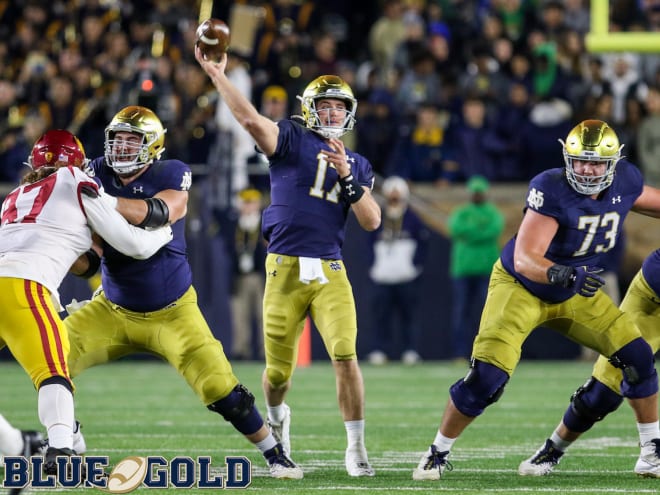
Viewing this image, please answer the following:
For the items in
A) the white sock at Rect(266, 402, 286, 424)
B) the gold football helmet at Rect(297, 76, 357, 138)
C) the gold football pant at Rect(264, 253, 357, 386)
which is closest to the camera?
the gold football pant at Rect(264, 253, 357, 386)

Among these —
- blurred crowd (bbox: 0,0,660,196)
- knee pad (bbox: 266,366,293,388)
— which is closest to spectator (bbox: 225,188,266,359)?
blurred crowd (bbox: 0,0,660,196)

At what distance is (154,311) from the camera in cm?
580

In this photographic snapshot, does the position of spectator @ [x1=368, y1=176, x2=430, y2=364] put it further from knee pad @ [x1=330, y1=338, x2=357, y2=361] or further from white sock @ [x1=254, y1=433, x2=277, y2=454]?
white sock @ [x1=254, y1=433, x2=277, y2=454]

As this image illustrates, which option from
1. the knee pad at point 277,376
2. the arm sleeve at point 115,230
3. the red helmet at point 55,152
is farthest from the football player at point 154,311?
the knee pad at point 277,376

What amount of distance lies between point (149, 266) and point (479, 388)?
5.09ft

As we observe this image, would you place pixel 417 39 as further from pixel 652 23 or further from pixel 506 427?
pixel 506 427

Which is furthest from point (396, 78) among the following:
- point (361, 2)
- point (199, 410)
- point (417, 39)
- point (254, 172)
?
point (199, 410)

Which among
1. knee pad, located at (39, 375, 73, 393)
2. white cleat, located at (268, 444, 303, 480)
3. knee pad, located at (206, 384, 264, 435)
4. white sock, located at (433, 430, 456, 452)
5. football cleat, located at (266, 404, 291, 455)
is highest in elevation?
knee pad, located at (39, 375, 73, 393)

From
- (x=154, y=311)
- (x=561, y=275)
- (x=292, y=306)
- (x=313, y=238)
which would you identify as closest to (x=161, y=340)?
(x=154, y=311)

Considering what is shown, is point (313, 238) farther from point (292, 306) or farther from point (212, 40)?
point (212, 40)

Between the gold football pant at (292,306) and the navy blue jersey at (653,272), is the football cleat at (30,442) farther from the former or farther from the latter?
the navy blue jersey at (653,272)

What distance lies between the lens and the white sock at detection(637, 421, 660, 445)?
6.01m

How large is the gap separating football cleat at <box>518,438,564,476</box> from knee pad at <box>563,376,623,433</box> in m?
0.14

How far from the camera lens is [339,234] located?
6.34m
